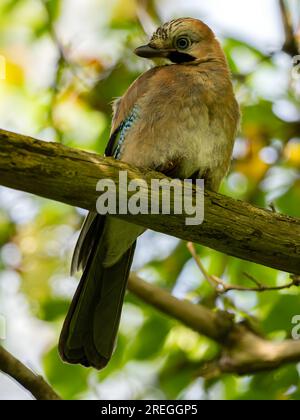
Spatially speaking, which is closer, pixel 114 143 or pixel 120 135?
pixel 120 135

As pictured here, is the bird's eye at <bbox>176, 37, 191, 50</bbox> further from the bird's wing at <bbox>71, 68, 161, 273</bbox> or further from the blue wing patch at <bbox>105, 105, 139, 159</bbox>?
the blue wing patch at <bbox>105, 105, 139, 159</bbox>

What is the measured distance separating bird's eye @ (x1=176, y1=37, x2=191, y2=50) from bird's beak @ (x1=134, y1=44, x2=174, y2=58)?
9 cm

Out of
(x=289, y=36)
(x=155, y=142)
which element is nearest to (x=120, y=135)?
(x=155, y=142)

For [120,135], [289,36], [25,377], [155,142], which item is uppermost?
[289,36]

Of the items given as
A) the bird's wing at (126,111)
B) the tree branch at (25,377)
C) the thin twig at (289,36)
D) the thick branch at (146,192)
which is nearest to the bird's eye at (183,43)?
the bird's wing at (126,111)

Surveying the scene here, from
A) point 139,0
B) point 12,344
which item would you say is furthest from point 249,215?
point 139,0

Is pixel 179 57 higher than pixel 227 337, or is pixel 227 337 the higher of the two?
pixel 179 57

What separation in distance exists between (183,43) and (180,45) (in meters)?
0.03

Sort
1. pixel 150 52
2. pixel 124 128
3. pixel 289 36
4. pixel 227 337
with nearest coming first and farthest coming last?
pixel 124 128
pixel 227 337
pixel 150 52
pixel 289 36

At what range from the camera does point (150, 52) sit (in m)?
6.39

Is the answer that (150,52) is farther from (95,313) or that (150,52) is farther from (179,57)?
(95,313)

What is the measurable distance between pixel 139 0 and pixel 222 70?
217 centimetres

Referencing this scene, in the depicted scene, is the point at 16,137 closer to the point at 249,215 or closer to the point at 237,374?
the point at 249,215

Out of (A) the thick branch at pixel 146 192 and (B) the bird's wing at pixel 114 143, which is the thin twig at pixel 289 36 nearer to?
(B) the bird's wing at pixel 114 143
